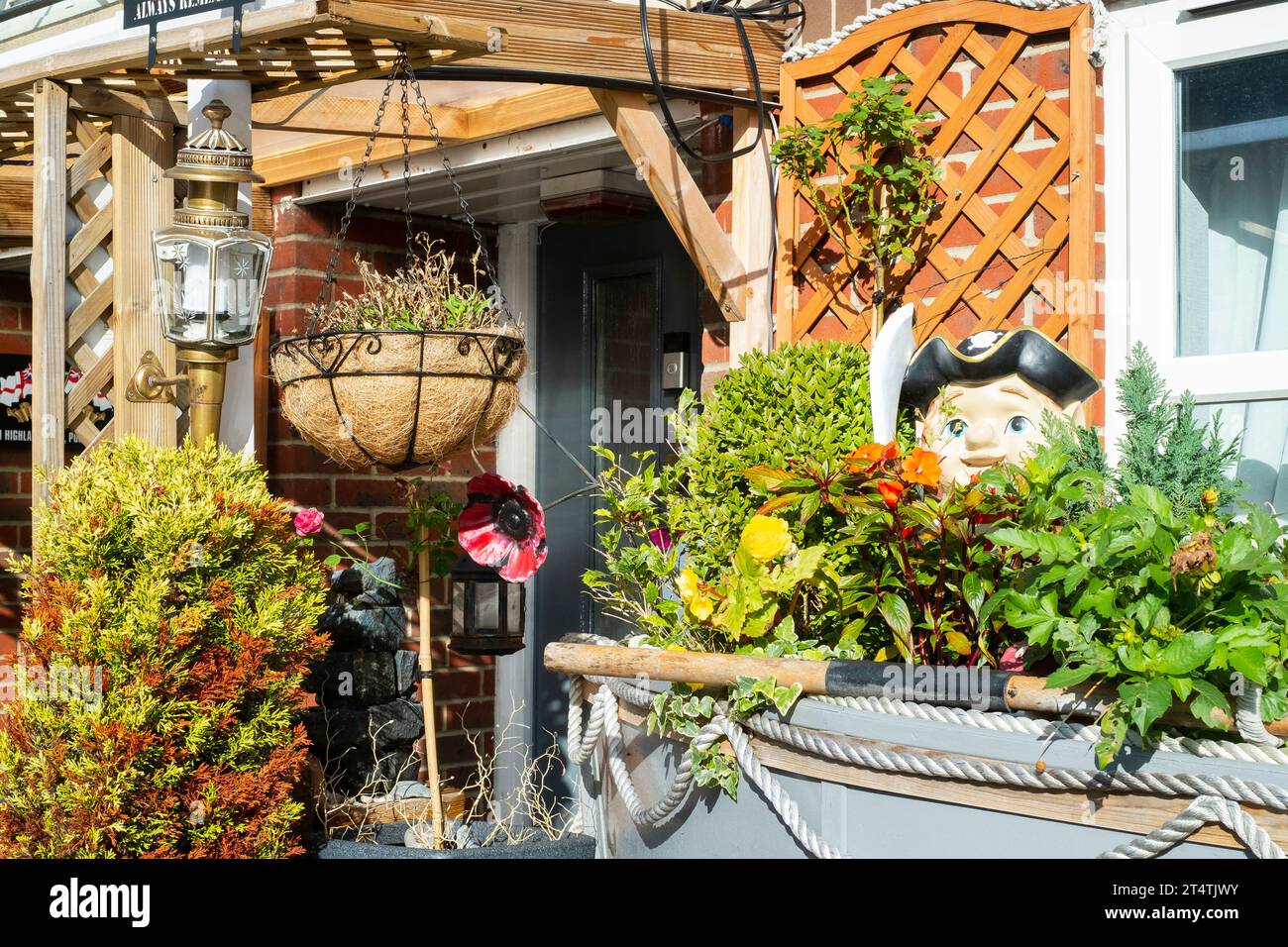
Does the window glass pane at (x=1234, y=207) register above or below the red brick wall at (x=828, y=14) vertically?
below

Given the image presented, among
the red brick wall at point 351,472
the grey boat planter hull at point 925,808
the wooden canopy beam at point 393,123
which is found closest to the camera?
the grey boat planter hull at point 925,808

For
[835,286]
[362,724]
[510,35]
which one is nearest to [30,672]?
[362,724]

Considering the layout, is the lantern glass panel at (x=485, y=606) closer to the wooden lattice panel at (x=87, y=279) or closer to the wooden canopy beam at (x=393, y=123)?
the wooden lattice panel at (x=87, y=279)

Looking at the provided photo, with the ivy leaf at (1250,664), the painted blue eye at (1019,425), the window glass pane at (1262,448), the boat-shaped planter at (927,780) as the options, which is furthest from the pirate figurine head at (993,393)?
the ivy leaf at (1250,664)

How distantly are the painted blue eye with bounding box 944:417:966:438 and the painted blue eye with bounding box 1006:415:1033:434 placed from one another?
0.29 feet

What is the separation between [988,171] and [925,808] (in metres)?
1.69

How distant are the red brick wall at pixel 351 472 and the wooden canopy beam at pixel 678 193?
5.32 ft

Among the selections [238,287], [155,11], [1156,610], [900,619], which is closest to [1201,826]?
[1156,610]

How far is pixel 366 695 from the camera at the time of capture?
145 inches

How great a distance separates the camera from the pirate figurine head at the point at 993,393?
2.59 metres

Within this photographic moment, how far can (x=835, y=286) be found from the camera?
11.1 ft

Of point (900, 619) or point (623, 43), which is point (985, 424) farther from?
point (623, 43)

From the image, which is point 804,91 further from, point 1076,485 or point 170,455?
point 170,455

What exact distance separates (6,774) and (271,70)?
173 cm
